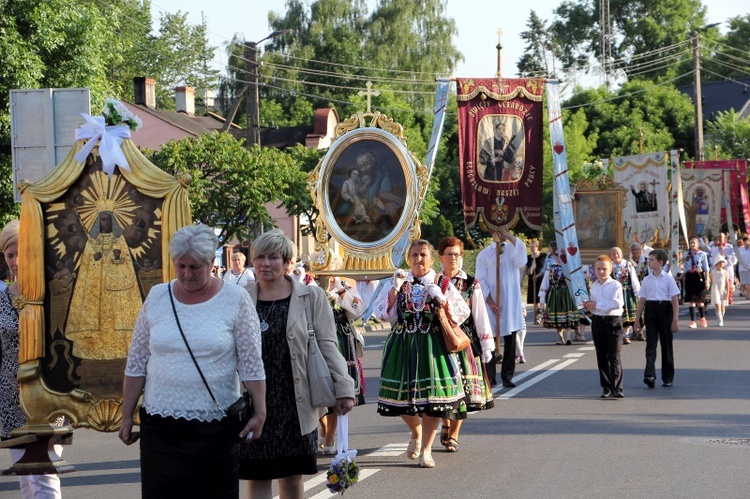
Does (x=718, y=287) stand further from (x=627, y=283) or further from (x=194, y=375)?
(x=194, y=375)

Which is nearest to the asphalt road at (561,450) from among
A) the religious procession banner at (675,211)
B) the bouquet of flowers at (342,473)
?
the bouquet of flowers at (342,473)

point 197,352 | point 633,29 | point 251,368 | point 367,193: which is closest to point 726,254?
point 367,193

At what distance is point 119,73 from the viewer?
72.6 meters

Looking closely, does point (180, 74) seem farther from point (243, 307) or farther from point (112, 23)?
point (243, 307)

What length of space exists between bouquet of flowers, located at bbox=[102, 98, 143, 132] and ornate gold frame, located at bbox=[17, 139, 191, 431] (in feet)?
0.61

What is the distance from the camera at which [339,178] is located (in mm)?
17281

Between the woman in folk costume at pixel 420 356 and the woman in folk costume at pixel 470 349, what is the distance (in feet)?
0.93

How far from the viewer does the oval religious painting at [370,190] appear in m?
17.1

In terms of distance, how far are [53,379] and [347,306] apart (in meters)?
3.80

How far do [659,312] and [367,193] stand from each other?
170 inches

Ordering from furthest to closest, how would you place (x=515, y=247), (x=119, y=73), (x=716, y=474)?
(x=119, y=73)
(x=515, y=247)
(x=716, y=474)

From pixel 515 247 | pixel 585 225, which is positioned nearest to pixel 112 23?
pixel 585 225

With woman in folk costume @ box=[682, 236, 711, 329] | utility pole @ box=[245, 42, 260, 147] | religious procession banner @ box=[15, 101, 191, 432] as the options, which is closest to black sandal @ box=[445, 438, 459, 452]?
religious procession banner @ box=[15, 101, 191, 432]

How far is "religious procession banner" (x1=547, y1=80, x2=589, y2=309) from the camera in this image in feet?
56.4
